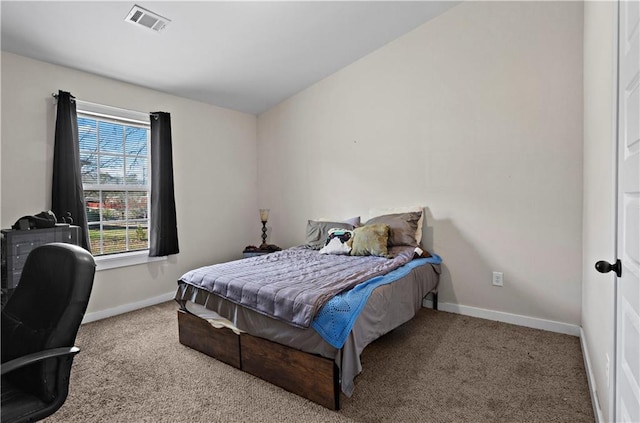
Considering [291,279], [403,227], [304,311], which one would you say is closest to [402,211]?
[403,227]

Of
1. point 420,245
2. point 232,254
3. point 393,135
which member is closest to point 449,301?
point 420,245

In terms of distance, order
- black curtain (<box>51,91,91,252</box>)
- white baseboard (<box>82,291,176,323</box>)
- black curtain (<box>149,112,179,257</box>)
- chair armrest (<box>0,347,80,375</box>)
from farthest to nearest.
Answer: black curtain (<box>149,112,179,257</box>) → white baseboard (<box>82,291,176,323</box>) → black curtain (<box>51,91,91,252</box>) → chair armrest (<box>0,347,80,375</box>)

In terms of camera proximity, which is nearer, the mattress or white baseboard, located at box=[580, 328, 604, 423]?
white baseboard, located at box=[580, 328, 604, 423]

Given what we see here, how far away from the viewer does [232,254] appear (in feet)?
15.4

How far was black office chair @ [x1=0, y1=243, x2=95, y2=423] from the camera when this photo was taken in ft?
4.07

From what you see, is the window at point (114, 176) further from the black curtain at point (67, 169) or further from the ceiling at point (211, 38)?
the ceiling at point (211, 38)

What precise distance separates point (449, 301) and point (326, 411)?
204 cm

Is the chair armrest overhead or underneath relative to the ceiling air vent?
underneath

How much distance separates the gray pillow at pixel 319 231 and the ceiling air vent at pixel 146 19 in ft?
7.85

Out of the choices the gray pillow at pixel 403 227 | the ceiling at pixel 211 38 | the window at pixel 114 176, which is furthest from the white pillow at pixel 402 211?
the window at pixel 114 176

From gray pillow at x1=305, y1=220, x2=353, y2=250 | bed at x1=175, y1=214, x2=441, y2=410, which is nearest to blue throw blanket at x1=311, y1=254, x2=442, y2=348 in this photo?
bed at x1=175, y1=214, x2=441, y2=410

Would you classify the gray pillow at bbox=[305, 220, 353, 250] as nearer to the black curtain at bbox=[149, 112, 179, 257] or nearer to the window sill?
the black curtain at bbox=[149, 112, 179, 257]

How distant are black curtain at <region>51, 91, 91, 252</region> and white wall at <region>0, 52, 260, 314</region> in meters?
0.11

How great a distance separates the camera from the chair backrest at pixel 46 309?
4.20 ft
